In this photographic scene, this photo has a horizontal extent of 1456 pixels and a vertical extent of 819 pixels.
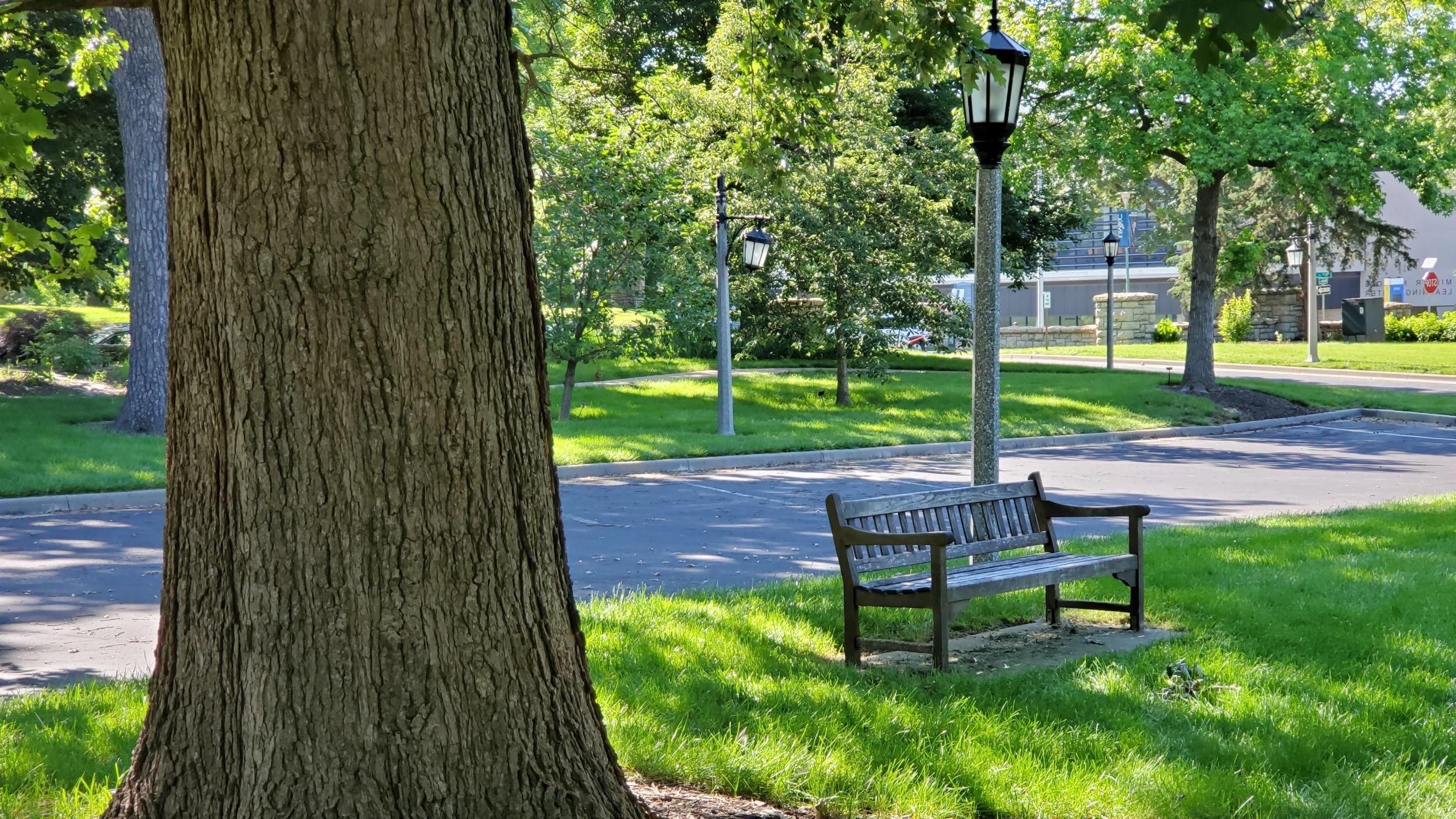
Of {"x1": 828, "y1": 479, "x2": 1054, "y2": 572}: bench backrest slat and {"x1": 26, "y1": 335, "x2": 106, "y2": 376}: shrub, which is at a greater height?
{"x1": 26, "y1": 335, "x2": 106, "y2": 376}: shrub

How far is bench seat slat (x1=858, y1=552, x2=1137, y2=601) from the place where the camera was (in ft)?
19.1

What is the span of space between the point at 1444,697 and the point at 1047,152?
64.8ft

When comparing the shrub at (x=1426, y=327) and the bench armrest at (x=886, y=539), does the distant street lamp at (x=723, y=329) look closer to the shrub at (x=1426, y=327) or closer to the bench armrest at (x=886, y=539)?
the bench armrest at (x=886, y=539)

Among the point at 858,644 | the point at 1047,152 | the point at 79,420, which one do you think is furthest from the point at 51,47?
the point at 858,644

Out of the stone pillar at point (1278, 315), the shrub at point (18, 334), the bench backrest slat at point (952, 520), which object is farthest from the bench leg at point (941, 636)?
the stone pillar at point (1278, 315)

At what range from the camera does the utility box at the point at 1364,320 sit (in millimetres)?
40344

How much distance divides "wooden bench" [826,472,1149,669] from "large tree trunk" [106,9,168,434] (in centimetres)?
1301

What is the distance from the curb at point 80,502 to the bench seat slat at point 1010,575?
28.5 feet

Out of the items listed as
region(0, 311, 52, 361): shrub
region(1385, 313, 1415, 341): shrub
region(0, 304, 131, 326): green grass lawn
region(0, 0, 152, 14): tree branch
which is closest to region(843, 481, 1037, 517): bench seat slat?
region(0, 0, 152, 14): tree branch

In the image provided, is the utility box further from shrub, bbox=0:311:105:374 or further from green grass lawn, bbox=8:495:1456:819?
green grass lawn, bbox=8:495:1456:819

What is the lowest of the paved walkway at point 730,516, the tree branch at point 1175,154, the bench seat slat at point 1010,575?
the paved walkway at point 730,516

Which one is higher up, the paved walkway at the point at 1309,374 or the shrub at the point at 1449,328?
the shrub at the point at 1449,328

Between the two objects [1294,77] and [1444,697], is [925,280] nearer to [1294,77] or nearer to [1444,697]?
[1294,77]

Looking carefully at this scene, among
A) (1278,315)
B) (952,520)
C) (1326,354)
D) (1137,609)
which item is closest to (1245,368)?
(1326,354)
